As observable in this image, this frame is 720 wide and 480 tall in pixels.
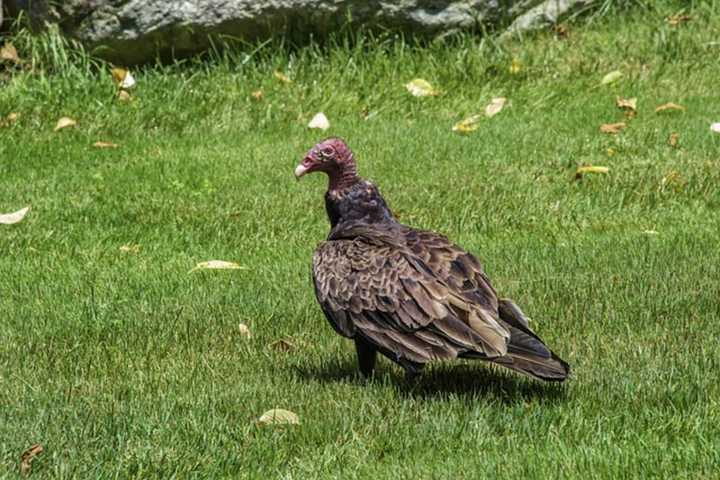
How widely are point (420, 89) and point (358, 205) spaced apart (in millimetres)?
4586

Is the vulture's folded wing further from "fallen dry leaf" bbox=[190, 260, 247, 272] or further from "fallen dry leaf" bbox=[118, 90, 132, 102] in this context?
"fallen dry leaf" bbox=[118, 90, 132, 102]

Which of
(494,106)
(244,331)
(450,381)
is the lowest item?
(494,106)

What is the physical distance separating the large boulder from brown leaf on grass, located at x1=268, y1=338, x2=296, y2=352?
15.8 ft

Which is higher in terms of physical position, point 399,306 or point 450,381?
point 399,306

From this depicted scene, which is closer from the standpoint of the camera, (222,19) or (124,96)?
(124,96)

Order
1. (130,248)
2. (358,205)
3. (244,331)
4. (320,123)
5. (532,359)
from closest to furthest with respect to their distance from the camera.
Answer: (532,359) → (358,205) → (244,331) → (130,248) → (320,123)

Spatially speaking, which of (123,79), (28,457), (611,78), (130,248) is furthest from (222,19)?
(28,457)

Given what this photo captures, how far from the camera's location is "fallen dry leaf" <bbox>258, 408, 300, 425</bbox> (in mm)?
4406

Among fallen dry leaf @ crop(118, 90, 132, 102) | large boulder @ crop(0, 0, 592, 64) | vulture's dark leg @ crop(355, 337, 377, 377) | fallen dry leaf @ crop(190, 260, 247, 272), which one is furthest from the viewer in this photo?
large boulder @ crop(0, 0, 592, 64)

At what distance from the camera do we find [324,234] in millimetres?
7273

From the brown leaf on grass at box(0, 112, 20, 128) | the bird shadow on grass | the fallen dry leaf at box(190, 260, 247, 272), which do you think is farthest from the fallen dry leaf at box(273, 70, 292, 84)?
the bird shadow on grass

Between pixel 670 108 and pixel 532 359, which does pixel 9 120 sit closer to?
pixel 670 108

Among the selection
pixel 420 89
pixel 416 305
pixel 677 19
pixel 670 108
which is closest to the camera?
pixel 416 305

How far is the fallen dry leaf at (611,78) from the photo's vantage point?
9719mm
